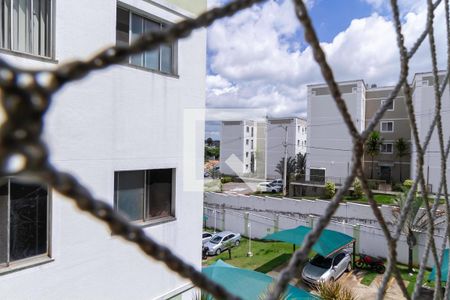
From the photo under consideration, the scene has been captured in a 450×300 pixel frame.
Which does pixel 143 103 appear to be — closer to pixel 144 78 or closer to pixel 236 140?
pixel 144 78

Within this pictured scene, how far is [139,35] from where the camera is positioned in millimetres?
4477

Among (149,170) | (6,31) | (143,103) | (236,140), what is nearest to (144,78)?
(143,103)

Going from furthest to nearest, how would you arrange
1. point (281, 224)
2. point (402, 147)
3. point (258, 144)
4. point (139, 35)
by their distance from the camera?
point (258, 144) → point (402, 147) → point (281, 224) → point (139, 35)

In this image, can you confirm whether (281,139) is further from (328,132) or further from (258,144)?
(328,132)

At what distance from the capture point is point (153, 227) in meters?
4.59

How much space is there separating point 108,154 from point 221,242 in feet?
40.5

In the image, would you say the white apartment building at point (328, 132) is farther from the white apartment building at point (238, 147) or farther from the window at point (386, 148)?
the white apartment building at point (238, 147)

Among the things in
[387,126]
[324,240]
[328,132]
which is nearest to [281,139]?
[328,132]

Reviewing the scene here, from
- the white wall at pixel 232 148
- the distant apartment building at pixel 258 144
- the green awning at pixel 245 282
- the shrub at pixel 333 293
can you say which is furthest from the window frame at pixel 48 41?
the white wall at pixel 232 148

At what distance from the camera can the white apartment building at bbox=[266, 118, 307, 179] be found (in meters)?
38.8

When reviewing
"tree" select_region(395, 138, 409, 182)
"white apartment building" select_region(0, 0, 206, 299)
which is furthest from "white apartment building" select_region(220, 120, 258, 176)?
"white apartment building" select_region(0, 0, 206, 299)

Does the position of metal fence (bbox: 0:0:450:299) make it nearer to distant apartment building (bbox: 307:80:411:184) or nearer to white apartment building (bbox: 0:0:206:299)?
white apartment building (bbox: 0:0:206:299)

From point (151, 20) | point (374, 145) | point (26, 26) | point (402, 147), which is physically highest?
point (151, 20)

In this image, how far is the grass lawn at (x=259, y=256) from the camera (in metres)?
13.6
